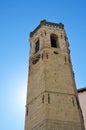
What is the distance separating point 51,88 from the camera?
57.5 feet

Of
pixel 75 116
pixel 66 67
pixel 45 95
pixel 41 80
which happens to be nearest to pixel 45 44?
pixel 66 67

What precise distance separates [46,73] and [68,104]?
3.45 m

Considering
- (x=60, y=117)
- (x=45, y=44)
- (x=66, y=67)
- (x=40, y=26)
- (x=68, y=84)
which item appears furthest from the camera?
(x=40, y=26)

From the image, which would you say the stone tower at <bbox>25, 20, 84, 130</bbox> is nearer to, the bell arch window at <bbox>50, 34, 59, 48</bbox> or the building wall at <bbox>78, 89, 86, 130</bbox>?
the bell arch window at <bbox>50, 34, 59, 48</bbox>

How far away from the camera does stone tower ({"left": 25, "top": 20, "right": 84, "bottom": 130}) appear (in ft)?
50.6

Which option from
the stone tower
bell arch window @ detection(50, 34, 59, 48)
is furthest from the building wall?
bell arch window @ detection(50, 34, 59, 48)

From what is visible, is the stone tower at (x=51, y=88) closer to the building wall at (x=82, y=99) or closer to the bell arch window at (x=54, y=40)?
the bell arch window at (x=54, y=40)

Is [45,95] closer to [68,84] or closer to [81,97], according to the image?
[68,84]

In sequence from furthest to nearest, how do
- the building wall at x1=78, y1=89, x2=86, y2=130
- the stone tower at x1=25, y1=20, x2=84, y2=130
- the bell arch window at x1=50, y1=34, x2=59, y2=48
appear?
the bell arch window at x1=50, y1=34, x2=59, y2=48 → the building wall at x1=78, y1=89, x2=86, y2=130 → the stone tower at x1=25, y1=20, x2=84, y2=130

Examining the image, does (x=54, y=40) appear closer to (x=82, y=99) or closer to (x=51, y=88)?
(x=82, y=99)

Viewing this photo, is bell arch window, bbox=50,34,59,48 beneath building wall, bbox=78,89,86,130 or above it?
above

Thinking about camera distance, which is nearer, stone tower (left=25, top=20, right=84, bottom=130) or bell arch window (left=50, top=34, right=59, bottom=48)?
stone tower (left=25, top=20, right=84, bottom=130)

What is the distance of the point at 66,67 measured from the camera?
20.0m

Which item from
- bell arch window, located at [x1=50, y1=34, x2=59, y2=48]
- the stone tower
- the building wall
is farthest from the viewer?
bell arch window, located at [x1=50, y1=34, x2=59, y2=48]
